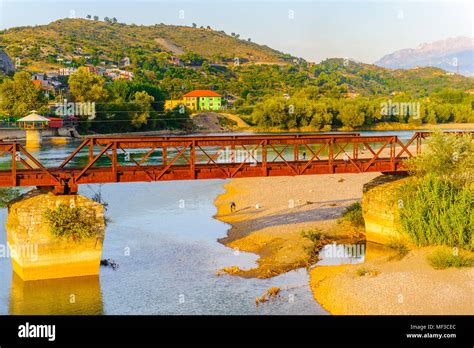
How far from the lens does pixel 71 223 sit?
80.9 ft

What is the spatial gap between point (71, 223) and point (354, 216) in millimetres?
16652

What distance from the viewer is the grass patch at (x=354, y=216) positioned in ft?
114

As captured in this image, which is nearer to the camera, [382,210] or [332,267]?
[332,267]

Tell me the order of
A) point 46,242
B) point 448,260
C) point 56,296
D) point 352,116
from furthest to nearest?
point 352,116 < point 448,260 < point 46,242 < point 56,296

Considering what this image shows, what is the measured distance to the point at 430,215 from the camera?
27.8 meters

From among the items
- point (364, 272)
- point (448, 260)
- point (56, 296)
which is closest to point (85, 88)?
point (56, 296)

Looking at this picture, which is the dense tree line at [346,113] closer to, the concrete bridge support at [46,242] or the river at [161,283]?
the river at [161,283]

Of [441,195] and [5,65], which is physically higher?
[5,65]

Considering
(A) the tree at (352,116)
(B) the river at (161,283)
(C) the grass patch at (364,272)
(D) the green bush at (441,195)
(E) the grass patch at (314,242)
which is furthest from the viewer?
(A) the tree at (352,116)

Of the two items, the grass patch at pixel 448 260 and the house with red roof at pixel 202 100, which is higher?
the house with red roof at pixel 202 100

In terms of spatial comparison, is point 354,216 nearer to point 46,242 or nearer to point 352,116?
point 46,242

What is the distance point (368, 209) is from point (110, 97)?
10453 cm

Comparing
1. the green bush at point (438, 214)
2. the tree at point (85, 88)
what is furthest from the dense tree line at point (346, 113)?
the green bush at point (438, 214)

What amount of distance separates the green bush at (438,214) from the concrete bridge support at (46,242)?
44.6 ft
